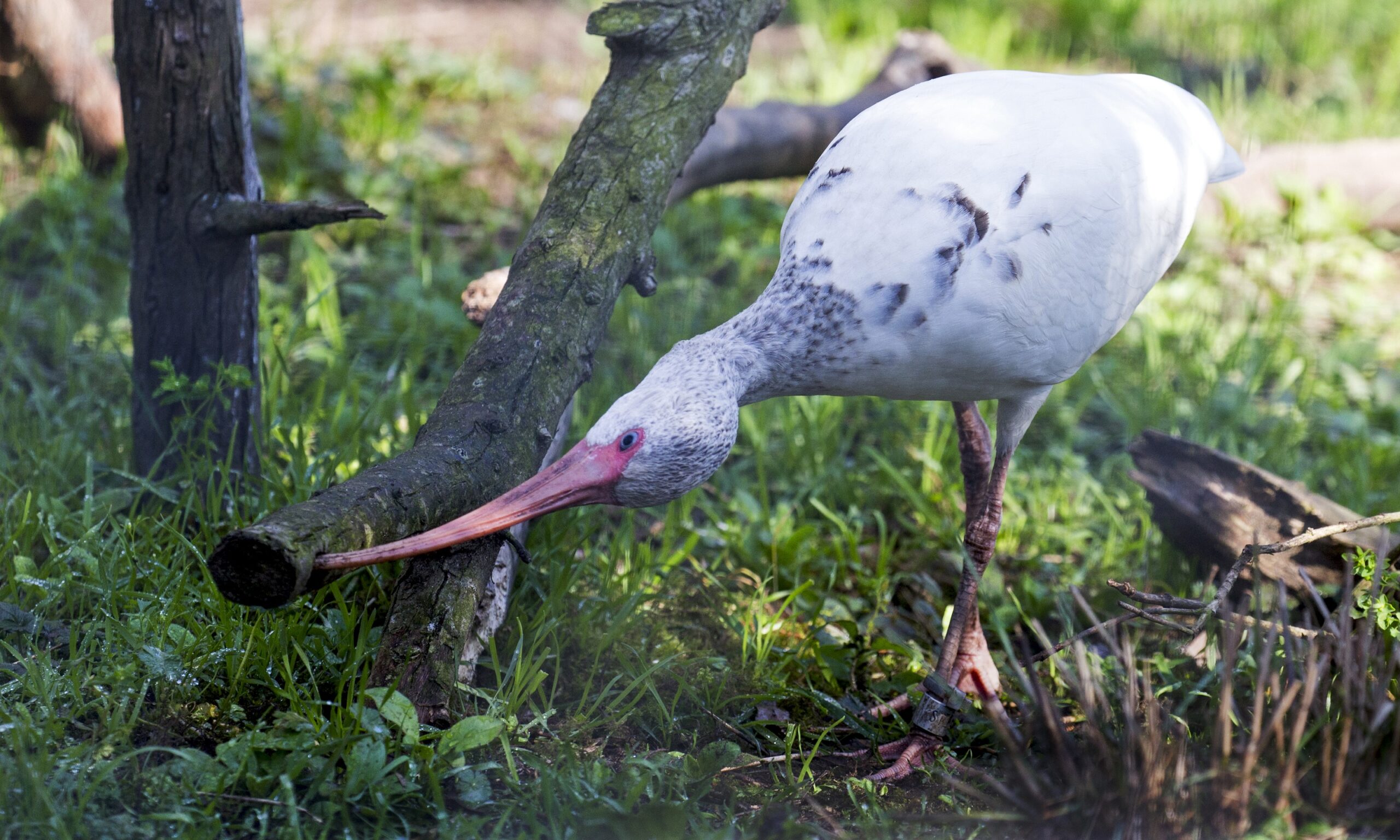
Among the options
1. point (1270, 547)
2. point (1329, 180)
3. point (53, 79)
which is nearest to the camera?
point (1270, 547)

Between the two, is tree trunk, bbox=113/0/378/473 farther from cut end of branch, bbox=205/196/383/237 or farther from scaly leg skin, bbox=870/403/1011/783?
scaly leg skin, bbox=870/403/1011/783

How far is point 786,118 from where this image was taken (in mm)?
4637

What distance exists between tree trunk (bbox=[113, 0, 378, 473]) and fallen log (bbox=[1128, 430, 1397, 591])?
2.32 meters

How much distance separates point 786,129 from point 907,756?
9.02ft

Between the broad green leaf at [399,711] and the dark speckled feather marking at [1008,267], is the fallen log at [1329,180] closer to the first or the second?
the dark speckled feather marking at [1008,267]

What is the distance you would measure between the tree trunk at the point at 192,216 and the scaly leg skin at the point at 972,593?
1.72m

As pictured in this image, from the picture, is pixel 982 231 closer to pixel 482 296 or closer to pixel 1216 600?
pixel 1216 600

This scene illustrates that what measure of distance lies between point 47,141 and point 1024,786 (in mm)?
4778

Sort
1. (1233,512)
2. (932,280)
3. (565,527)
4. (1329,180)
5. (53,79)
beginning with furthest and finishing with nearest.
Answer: (1329,180) < (53,79) < (1233,512) < (565,527) < (932,280)

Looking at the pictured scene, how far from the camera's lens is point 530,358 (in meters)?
2.41

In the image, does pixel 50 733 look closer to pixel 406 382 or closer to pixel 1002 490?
pixel 406 382

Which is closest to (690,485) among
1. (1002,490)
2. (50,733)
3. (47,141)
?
(1002,490)

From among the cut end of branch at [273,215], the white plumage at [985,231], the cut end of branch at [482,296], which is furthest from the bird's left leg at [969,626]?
the cut end of branch at [273,215]

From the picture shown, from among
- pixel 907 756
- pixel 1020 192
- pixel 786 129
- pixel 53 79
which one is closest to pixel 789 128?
pixel 786 129
